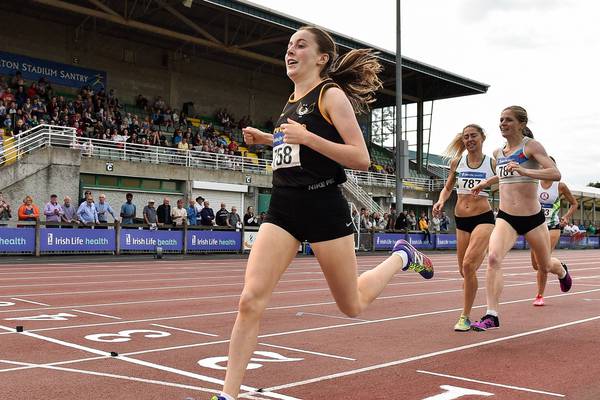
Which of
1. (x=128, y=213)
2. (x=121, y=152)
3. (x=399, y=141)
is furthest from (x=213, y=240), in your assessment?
(x=399, y=141)

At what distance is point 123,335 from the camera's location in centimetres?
698

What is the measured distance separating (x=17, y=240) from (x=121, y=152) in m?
11.1

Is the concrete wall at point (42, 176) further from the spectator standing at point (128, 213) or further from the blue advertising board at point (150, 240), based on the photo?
the blue advertising board at point (150, 240)

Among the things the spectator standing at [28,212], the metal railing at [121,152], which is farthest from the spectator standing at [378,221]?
the spectator standing at [28,212]

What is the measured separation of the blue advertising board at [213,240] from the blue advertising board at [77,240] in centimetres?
302

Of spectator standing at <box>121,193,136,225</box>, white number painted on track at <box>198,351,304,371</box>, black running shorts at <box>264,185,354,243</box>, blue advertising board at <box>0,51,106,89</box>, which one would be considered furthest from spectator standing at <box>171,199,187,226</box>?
black running shorts at <box>264,185,354,243</box>

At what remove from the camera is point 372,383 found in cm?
505

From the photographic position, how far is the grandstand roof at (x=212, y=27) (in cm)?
3466

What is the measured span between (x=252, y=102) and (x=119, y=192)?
18.9m

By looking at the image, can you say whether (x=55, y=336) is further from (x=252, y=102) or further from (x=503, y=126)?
(x=252, y=102)

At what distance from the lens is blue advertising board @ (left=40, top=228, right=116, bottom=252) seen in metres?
19.9

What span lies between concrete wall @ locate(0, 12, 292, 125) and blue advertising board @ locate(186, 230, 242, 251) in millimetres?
17099

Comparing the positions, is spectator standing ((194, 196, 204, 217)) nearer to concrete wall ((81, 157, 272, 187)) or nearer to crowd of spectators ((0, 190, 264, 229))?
crowd of spectators ((0, 190, 264, 229))

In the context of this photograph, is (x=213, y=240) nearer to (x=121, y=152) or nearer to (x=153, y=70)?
(x=121, y=152)
